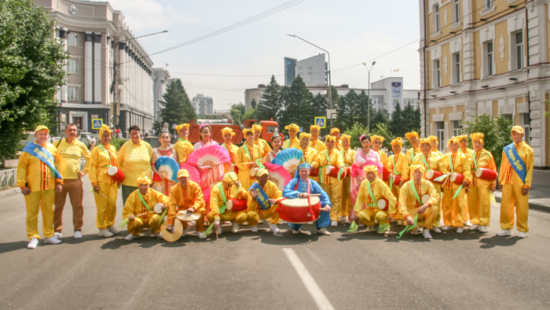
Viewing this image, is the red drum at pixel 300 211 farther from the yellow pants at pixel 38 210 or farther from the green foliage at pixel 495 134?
the green foliage at pixel 495 134

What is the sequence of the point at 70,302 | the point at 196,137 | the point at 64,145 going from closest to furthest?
the point at 70,302, the point at 64,145, the point at 196,137

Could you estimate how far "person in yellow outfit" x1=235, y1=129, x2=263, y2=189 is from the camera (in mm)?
8883

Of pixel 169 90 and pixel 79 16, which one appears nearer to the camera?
pixel 79 16

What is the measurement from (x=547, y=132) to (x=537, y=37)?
4.28 meters

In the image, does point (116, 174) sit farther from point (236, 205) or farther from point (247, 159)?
point (247, 159)

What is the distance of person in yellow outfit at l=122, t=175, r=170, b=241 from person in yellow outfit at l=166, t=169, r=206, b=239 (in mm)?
200

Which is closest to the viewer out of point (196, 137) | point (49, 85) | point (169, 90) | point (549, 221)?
point (549, 221)

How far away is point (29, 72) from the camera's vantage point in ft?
54.9

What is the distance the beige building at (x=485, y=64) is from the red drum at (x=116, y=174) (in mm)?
17351

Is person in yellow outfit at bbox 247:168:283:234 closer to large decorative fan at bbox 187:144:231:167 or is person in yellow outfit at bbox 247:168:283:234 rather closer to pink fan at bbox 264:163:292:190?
pink fan at bbox 264:163:292:190

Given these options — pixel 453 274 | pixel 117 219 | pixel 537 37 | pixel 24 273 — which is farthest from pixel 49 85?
pixel 537 37

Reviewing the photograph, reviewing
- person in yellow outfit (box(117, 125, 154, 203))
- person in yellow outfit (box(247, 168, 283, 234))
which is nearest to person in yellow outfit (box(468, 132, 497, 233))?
person in yellow outfit (box(247, 168, 283, 234))

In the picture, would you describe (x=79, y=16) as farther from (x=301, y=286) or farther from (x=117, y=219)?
(x=301, y=286)

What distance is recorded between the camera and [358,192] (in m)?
8.12
